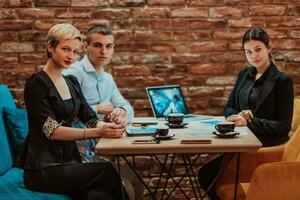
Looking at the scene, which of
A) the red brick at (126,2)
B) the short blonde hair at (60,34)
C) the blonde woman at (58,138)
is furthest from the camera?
the red brick at (126,2)

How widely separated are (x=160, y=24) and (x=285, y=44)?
94 centimetres

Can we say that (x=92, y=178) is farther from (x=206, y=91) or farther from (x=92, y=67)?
(x=206, y=91)

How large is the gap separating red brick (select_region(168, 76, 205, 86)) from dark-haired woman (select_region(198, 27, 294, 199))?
2.20 feet

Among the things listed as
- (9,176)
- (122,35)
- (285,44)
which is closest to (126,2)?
(122,35)

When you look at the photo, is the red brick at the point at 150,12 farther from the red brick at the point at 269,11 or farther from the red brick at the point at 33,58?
the red brick at the point at 33,58


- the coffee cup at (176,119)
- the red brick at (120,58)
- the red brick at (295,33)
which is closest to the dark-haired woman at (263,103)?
the coffee cup at (176,119)

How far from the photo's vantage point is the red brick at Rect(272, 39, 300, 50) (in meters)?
4.13

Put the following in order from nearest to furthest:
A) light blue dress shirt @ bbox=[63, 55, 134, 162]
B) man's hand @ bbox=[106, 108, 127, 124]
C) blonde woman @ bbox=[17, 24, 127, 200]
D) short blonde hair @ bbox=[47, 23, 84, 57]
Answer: blonde woman @ bbox=[17, 24, 127, 200]
short blonde hair @ bbox=[47, 23, 84, 57]
man's hand @ bbox=[106, 108, 127, 124]
light blue dress shirt @ bbox=[63, 55, 134, 162]

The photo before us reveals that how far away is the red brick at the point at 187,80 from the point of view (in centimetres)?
417

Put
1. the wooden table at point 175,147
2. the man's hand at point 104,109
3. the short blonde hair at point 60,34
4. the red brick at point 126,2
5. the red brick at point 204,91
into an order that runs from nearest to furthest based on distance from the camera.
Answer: the wooden table at point 175,147 < the short blonde hair at point 60,34 < the man's hand at point 104,109 < the red brick at point 126,2 < the red brick at point 204,91

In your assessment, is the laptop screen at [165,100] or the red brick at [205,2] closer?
the laptop screen at [165,100]

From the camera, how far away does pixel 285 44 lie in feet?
13.6

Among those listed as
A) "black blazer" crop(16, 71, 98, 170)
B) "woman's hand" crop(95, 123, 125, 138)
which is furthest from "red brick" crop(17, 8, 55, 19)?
"woman's hand" crop(95, 123, 125, 138)

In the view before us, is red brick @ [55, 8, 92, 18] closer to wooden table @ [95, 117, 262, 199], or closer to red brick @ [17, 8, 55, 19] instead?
red brick @ [17, 8, 55, 19]
